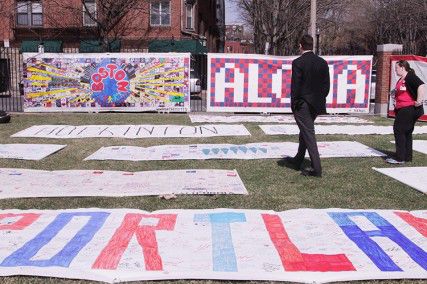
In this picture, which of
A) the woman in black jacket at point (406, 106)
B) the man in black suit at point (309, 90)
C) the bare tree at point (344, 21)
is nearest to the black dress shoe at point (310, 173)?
the man in black suit at point (309, 90)

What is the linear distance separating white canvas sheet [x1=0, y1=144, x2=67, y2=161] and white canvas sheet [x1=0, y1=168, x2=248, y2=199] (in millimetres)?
1269

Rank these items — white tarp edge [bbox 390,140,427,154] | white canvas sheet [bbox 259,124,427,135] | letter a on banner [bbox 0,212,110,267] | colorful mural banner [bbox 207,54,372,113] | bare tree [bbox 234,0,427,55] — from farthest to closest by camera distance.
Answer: bare tree [bbox 234,0,427,55], colorful mural banner [bbox 207,54,372,113], white canvas sheet [bbox 259,124,427,135], white tarp edge [bbox 390,140,427,154], letter a on banner [bbox 0,212,110,267]

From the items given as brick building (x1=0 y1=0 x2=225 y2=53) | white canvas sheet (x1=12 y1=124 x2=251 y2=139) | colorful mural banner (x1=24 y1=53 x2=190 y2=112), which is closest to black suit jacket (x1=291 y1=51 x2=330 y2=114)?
white canvas sheet (x1=12 y1=124 x2=251 y2=139)

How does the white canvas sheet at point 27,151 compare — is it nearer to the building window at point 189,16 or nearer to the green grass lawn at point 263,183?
the green grass lawn at point 263,183

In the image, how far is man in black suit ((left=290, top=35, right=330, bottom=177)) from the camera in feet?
23.4

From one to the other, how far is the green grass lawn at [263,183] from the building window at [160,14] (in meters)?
23.4

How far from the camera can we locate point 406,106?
839 cm

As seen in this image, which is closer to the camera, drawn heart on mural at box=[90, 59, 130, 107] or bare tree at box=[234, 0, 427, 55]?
drawn heart on mural at box=[90, 59, 130, 107]

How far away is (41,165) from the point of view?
27.2 ft

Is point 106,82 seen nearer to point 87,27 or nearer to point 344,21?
point 87,27

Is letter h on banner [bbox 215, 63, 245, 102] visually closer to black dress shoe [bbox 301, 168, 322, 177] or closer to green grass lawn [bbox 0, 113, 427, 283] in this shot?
green grass lawn [bbox 0, 113, 427, 283]

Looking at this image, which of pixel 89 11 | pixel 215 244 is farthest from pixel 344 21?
pixel 215 244

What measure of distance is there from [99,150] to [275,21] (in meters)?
25.7

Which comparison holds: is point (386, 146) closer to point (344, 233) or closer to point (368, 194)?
point (368, 194)
